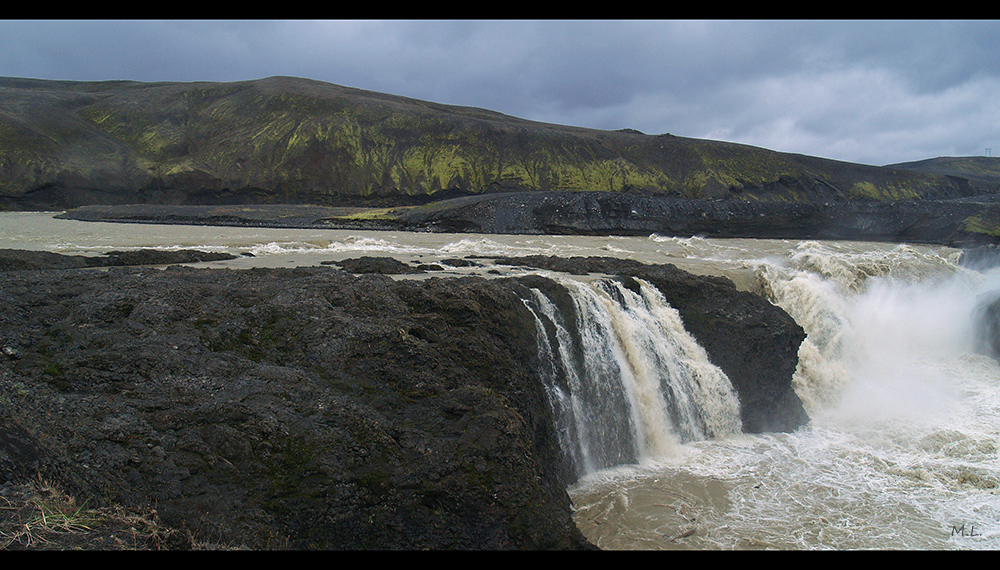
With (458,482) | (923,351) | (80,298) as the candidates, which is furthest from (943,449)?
(80,298)

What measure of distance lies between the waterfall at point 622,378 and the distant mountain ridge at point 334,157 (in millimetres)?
57597

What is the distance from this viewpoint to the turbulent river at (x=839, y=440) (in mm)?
9828

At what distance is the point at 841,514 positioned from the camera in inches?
407

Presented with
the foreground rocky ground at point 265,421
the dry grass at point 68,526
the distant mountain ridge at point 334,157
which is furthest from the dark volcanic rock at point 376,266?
the distant mountain ridge at point 334,157

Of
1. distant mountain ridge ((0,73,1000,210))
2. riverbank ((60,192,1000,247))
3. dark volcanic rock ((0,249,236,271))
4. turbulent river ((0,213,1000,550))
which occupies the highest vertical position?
distant mountain ridge ((0,73,1000,210))

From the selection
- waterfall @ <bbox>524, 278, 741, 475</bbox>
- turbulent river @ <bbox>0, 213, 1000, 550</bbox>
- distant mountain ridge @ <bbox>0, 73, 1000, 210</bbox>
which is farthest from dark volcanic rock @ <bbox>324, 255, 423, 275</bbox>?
distant mountain ridge @ <bbox>0, 73, 1000, 210</bbox>

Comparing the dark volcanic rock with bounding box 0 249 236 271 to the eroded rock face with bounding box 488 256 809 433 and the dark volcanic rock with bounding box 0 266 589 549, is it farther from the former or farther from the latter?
the eroded rock face with bounding box 488 256 809 433

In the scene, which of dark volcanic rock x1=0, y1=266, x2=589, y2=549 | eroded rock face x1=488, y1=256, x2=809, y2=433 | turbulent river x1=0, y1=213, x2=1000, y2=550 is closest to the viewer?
dark volcanic rock x1=0, y1=266, x2=589, y2=549

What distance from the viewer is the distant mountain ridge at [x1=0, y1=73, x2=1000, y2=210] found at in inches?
2564

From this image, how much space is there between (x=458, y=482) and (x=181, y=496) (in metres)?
2.87

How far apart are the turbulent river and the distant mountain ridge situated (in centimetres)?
4102

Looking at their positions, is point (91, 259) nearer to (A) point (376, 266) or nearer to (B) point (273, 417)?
(A) point (376, 266)

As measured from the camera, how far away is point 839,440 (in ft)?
47.1

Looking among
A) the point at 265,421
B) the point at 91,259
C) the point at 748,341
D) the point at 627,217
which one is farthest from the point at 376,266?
the point at 627,217
